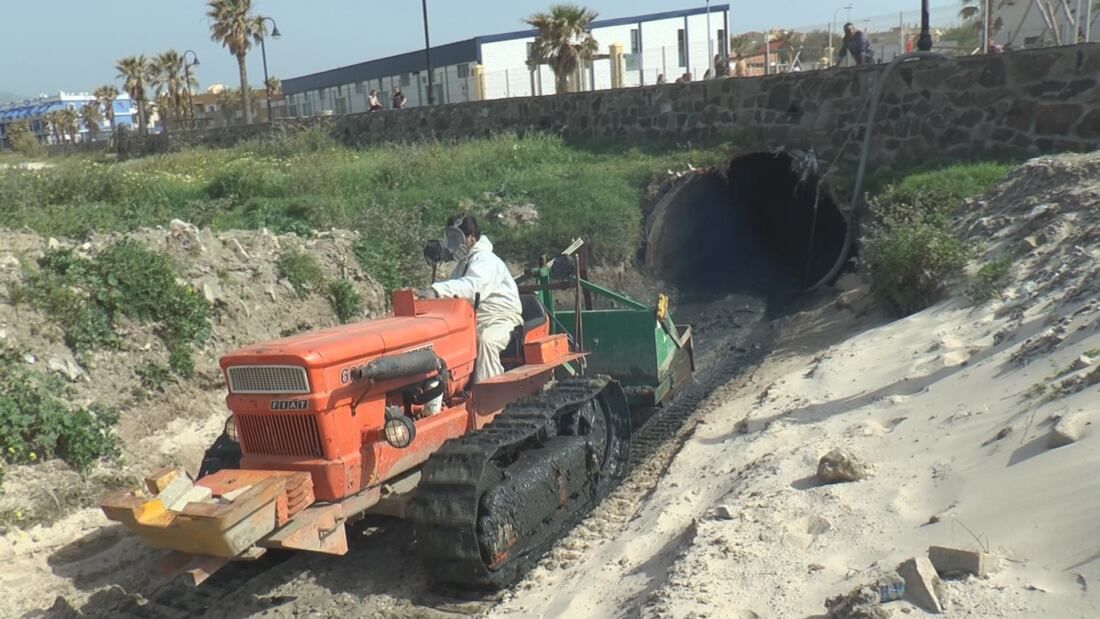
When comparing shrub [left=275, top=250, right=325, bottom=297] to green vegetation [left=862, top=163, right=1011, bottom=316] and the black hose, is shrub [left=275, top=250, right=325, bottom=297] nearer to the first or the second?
green vegetation [left=862, top=163, right=1011, bottom=316]

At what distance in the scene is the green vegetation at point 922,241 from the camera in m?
11.0

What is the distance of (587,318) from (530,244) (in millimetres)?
6532

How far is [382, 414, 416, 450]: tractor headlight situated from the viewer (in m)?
5.92

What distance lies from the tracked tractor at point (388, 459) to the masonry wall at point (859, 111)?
10339 mm

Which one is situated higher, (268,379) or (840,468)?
(268,379)

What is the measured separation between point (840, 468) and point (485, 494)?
7.14 feet

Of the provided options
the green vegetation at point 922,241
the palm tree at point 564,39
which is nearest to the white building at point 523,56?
the palm tree at point 564,39

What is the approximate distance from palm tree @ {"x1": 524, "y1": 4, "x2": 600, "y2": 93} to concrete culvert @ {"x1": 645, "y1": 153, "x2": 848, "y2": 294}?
9900 mm

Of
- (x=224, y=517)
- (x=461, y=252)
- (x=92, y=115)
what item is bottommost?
(x=224, y=517)

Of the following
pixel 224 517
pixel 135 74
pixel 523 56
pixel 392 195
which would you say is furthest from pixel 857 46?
pixel 135 74

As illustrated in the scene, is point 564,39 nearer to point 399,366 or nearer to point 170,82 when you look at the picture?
point 399,366

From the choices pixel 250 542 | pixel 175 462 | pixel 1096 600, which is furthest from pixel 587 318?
pixel 1096 600

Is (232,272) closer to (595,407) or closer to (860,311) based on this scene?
(595,407)

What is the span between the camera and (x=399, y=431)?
594 cm
